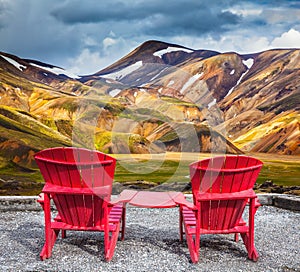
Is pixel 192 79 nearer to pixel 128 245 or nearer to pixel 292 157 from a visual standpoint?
pixel 292 157

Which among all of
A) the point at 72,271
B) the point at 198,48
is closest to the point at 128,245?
the point at 72,271

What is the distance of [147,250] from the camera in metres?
5.04

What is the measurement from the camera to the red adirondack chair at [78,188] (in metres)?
4.58

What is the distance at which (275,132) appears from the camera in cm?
884

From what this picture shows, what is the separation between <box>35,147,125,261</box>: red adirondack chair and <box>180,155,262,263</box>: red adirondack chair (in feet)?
2.60

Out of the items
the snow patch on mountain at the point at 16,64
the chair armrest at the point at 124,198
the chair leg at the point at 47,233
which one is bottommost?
the chair leg at the point at 47,233

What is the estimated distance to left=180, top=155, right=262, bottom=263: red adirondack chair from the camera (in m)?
4.59

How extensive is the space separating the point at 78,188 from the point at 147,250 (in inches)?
39.7

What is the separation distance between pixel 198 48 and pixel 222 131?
1.56 metres

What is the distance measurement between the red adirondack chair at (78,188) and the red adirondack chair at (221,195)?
0.79 meters

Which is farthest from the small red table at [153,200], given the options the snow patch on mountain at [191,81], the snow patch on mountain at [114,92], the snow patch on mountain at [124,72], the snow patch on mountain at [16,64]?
the snow patch on mountain at [16,64]

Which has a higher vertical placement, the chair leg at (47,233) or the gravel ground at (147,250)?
the chair leg at (47,233)

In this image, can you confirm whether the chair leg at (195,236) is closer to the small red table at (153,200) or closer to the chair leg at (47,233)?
the small red table at (153,200)

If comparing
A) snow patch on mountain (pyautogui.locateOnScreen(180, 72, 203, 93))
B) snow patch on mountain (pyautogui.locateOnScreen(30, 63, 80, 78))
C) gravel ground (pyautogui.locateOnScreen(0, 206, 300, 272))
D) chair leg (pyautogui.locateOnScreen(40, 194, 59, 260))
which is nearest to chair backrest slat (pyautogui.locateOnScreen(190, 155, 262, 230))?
gravel ground (pyautogui.locateOnScreen(0, 206, 300, 272))
